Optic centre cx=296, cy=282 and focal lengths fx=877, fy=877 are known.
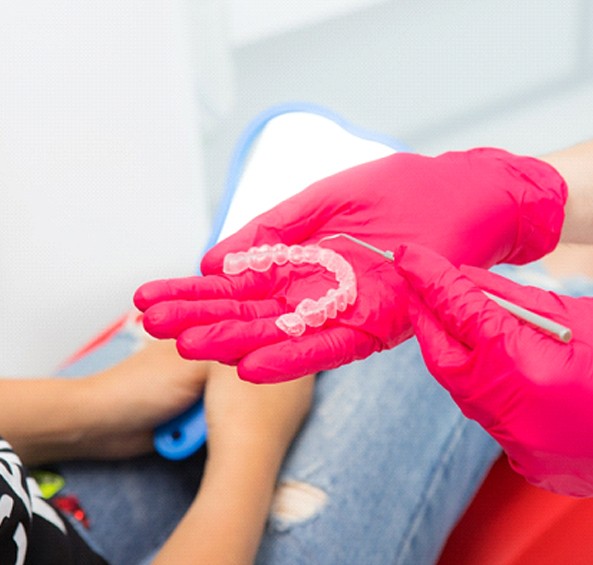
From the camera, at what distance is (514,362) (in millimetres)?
529

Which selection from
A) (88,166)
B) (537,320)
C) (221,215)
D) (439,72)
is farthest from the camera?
(439,72)

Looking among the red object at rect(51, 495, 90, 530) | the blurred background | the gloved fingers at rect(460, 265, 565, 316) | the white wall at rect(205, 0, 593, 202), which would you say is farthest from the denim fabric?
the white wall at rect(205, 0, 593, 202)

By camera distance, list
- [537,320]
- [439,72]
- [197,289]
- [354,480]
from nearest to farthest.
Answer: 1. [537,320]
2. [197,289]
3. [354,480]
4. [439,72]

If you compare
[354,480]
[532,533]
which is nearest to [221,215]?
[354,480]

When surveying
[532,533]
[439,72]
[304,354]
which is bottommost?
[532,533]

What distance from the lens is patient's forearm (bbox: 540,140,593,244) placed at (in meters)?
0.79

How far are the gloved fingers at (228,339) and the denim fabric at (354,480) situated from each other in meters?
0.23

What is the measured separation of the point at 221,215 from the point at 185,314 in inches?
15.9

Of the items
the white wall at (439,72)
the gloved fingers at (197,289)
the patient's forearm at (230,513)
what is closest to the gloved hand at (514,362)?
the gloved fingers at (197,289)

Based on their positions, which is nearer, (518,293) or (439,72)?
(518,293)

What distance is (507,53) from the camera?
5.84 ft

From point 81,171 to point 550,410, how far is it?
77 centimetres

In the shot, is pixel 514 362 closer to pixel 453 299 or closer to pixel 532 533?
pixel 453 299

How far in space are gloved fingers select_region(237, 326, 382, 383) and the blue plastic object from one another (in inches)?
11.7
